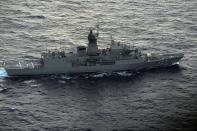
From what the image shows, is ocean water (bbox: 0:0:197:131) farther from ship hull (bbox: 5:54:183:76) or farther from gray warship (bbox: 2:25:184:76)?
gray warship (bbox: 2:25:184:76)

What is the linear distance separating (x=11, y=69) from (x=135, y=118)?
127 ft

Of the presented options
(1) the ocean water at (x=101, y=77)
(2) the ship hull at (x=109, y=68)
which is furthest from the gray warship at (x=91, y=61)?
(1) the ocean water at (x=101, y=77)

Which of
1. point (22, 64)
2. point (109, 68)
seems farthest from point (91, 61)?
point (22, 64)

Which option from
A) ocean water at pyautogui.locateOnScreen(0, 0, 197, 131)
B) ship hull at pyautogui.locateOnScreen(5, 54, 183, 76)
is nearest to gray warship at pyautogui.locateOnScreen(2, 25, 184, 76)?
ship hull at pyautogui.locateOnScreen(5, 54, 183, 76)

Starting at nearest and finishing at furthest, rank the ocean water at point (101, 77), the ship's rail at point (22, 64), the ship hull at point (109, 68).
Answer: the ocean water at point (101, 77) < the ship hull at point (109, 68) < the ship's rail at point (22, 64)

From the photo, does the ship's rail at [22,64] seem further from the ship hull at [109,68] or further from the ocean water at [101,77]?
the ocean water at [101,77]

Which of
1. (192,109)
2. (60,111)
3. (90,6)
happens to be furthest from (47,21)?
(192,109)

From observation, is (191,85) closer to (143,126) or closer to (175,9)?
(143,126)

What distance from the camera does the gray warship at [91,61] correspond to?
13138cm

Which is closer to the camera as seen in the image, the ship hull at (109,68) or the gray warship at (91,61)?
the ship hull at (109,68)

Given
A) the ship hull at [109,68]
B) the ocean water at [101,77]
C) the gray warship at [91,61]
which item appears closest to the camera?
the ocean water at [101,77]

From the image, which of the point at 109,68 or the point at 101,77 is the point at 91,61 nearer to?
the point at 109,68

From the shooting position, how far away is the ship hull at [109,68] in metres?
131

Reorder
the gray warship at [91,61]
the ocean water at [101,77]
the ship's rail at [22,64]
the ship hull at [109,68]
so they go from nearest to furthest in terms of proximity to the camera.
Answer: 1. the ocean water at [101,77]
2. the ship hull at [109,68]
3. the gray warship at [91,61]
4. the ship's rail at [22,64]
